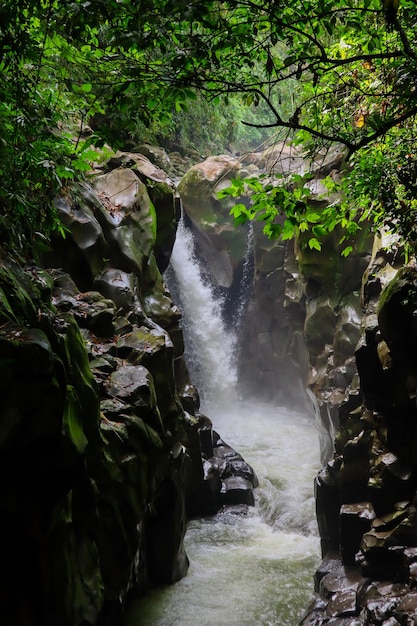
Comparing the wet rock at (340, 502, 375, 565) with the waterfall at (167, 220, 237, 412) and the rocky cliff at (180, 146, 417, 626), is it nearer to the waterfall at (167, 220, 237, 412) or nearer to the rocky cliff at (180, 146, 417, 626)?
the rocky cliff at (180, 146, 417, 626)

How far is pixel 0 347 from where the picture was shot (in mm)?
3521

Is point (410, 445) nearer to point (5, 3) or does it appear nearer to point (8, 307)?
point (8, 307)

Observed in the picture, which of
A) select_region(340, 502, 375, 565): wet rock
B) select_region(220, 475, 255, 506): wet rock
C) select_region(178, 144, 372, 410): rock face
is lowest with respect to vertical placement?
select_region(340, 502, 375, 565): wet rock

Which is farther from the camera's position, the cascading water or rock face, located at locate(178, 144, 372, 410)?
rock face, located at locate(178, 144, 372, 410)

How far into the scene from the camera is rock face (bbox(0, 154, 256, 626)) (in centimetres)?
390

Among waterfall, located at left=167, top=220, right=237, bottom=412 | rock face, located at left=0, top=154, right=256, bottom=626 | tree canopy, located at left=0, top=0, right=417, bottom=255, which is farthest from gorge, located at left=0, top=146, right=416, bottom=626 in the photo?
waterfall, located at left=167, top=220, right=237, bottom=412

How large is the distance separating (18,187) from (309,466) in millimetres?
12662

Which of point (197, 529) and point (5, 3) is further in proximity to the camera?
point (197, 529)

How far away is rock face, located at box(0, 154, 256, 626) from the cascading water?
2.12ft

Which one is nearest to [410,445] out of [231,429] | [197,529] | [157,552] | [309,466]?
[157,552]

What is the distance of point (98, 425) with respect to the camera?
573 cm

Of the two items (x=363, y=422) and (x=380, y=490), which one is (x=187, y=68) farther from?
(x=363, y=422)

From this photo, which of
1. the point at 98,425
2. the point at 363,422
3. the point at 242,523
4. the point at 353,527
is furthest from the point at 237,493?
the point at 98,425

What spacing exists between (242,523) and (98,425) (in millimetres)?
7280
